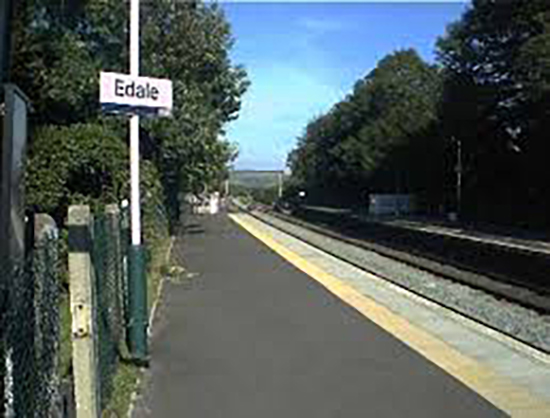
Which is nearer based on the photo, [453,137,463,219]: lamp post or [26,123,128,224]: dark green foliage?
[26,123,128,224]: dark green foliage

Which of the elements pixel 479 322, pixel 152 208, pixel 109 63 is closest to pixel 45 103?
pixel 152 208

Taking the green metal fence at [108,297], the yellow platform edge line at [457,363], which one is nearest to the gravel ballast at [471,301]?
the yellow platform edge line at [457,363]

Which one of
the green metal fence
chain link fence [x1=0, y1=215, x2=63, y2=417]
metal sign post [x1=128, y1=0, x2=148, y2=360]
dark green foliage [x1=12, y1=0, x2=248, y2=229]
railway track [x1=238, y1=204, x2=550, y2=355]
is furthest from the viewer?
dark green foliage [x1=12, y1=0, x2=248, y2=229]

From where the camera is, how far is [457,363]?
492 inches

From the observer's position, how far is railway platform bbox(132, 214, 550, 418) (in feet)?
33.0

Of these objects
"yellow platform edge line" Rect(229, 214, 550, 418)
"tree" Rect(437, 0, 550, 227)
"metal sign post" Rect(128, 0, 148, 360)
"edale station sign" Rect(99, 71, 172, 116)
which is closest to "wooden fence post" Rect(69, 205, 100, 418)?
"yellow platform edge line" Rect(229, 214, 550, 418)

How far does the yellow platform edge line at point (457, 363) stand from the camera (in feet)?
33.2

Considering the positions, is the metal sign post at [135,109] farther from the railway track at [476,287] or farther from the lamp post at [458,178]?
the lamp post at [458,178]

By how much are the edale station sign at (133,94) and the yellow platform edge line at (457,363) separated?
4.14m

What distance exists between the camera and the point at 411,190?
110 meters

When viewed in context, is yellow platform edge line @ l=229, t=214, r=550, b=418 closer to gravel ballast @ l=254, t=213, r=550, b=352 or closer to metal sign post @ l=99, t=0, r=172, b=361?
gravel ballast @ l=254, t=213, r=550, b=352

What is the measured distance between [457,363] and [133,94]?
456 centimetres

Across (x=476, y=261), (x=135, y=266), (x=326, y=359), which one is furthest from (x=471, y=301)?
(x=135, y=266)

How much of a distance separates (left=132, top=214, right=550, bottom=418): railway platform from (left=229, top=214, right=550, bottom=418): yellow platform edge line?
0.05ft
